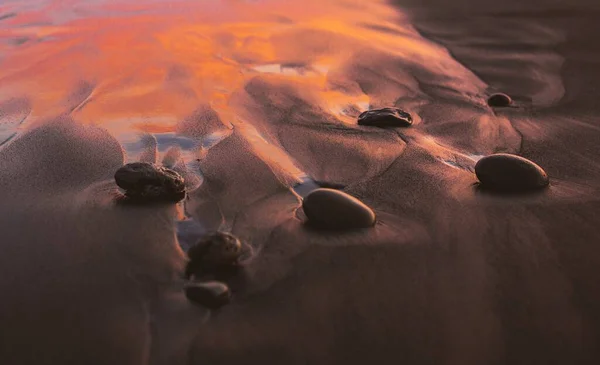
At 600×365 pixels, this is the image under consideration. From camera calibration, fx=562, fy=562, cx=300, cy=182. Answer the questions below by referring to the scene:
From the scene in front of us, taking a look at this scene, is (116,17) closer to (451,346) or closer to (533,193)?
(533,193)

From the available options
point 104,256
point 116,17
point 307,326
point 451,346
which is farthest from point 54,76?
point 451,346

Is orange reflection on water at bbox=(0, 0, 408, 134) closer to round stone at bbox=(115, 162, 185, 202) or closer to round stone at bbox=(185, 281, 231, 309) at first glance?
round stone at bbox=(115, 162, 185, 202)

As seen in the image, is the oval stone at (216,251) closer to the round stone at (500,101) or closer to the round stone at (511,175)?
the round stone at (511,175)

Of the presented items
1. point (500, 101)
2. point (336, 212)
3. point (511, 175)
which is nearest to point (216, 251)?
point (336, 212)

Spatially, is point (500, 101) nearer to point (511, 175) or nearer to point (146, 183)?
point (511, 175)

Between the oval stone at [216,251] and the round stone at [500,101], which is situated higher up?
the oval stone at [216,251]

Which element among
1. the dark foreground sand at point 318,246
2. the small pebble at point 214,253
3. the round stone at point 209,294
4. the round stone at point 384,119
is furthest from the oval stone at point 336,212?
the round stone at point 384,119
